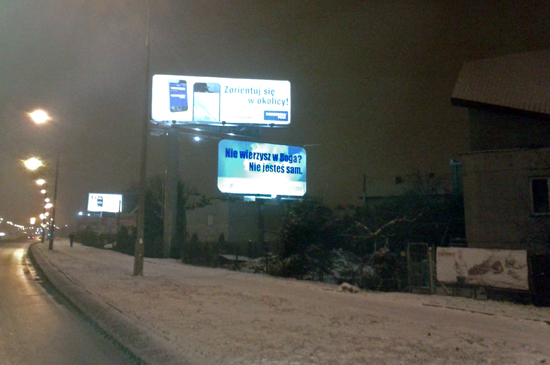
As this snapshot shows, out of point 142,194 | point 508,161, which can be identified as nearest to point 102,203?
point 142,194

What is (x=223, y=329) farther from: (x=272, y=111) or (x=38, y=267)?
(x=272, y=111)

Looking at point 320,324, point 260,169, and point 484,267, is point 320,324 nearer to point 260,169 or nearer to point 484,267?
point 484,267

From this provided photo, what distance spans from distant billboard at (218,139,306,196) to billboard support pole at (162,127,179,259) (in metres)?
4.80

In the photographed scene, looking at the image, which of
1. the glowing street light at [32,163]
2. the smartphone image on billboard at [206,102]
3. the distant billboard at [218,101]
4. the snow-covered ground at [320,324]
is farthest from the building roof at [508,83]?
the glowing street light at [32,163]

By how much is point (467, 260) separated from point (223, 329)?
8666 mm

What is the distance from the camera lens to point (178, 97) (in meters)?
29.6

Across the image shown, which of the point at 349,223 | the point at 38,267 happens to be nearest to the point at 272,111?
the point at 349,223

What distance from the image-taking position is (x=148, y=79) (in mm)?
17469

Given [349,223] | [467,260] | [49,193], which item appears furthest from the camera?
[49,193]

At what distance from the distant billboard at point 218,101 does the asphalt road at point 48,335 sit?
1783 cm

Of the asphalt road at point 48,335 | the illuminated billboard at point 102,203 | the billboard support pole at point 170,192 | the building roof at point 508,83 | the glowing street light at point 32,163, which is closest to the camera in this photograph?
the asphalt road at point 48,335

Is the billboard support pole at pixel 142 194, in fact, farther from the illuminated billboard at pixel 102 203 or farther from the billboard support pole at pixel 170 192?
the illuminated billboard at pixel 102 203

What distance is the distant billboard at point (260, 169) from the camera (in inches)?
1117

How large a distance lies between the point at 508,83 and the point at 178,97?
716 inches
